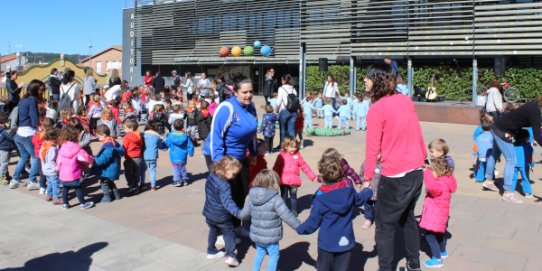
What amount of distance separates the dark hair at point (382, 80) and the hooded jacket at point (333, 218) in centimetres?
80

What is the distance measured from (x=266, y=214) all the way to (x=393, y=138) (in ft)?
4.04

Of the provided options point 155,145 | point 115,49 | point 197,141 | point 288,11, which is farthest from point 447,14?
point 115,49

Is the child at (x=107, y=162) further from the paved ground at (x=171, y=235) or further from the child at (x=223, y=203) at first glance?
the child at (x=223, y=203)

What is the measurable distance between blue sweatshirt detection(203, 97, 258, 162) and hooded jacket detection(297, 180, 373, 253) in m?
1.12

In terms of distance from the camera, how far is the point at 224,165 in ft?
14.7

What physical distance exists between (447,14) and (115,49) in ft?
149

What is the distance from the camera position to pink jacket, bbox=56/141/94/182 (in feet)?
21.5

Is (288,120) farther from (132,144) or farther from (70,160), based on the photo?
(70,160)

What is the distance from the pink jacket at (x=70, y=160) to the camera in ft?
21.5

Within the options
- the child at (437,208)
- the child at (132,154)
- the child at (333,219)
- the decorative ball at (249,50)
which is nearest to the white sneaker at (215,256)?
the child at (333,219)

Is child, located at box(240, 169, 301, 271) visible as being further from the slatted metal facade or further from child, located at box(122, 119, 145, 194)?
the slatted metal facade

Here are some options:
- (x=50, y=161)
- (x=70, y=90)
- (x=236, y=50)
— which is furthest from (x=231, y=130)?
(x=236, y=50)

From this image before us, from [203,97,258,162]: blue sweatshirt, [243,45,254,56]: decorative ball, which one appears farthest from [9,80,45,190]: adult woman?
[243,45,254,56]: decorative ball

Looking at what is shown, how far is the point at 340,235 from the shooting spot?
12.6 ft
